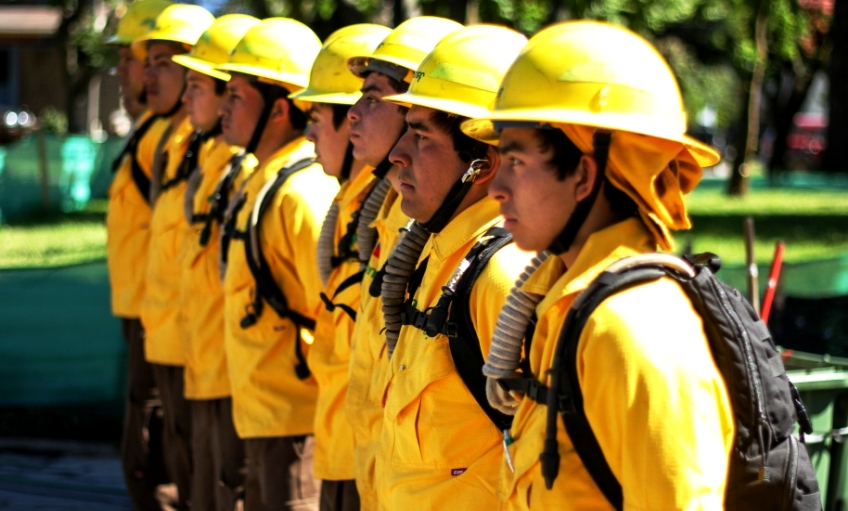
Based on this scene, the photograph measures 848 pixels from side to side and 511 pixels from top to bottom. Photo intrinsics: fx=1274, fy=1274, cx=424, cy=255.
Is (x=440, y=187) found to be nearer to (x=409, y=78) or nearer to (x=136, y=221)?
(x=409, y=78)

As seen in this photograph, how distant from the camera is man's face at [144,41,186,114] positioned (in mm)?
6594

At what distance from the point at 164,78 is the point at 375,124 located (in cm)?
300


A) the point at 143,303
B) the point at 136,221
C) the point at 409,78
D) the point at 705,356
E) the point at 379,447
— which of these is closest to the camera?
the point at 705,356

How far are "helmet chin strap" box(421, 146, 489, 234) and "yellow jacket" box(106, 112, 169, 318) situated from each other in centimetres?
365

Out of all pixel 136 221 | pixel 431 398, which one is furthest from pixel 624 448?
pixel 136 221

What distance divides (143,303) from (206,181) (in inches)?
32.1

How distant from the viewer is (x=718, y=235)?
1717 centimetres

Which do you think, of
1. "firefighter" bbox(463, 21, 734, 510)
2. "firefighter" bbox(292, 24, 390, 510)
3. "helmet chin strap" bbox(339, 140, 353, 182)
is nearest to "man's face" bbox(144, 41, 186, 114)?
"firefighter" bbox(292, 24, 390, 510)

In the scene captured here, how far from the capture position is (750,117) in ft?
79.3

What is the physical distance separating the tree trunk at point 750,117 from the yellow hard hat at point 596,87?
20.8 metres

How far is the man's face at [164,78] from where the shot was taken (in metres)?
6.59

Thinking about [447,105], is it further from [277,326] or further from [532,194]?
[277,326]

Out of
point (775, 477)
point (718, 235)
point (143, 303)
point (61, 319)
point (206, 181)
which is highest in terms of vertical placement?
point (775, 477)

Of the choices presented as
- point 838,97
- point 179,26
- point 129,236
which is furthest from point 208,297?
point 838,97
